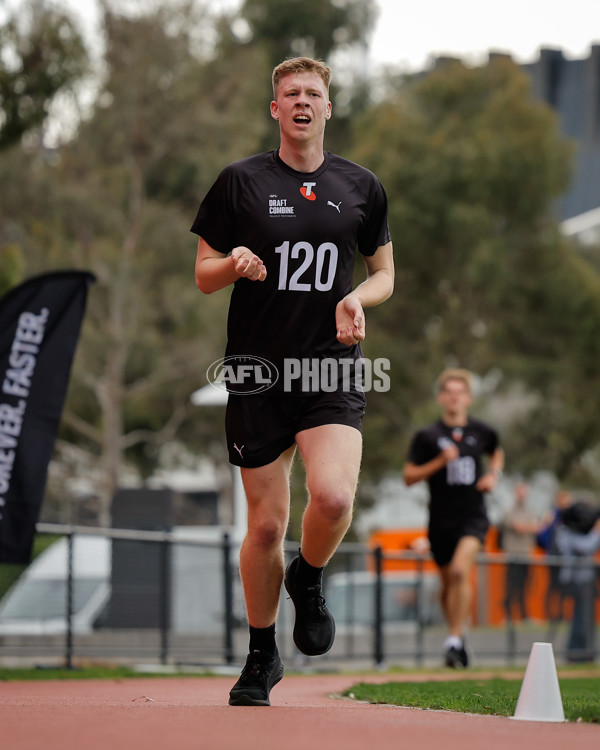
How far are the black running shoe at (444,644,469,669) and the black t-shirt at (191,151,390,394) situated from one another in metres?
6.44

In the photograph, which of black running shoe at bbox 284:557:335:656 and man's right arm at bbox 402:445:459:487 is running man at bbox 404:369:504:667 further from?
black running shoe at bbox 284:557:335:656

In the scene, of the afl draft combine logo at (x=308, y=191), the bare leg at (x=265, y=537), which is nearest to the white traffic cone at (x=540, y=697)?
the bare leg at (x=265, y=537)

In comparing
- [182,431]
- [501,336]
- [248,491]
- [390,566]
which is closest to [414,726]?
[248,491]

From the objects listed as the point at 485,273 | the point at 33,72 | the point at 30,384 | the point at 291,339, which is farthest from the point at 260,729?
the point at 485,273

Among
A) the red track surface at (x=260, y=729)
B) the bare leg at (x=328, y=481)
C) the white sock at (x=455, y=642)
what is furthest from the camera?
the white sock at (x=455, y=642)

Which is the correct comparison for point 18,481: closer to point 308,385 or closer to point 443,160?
point 308,385

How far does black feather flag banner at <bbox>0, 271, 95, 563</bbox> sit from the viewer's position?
1045 cm

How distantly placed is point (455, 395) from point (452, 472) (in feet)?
2.19

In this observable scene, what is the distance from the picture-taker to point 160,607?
1329 cm

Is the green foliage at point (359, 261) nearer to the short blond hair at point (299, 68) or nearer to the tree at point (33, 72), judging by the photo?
the tree at point (33, 72)

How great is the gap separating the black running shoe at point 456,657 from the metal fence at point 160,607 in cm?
161

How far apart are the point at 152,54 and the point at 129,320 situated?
25.5 feet

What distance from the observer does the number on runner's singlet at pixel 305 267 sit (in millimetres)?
5668

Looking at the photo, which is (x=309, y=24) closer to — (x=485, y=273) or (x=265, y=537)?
(x=485, y=273)
